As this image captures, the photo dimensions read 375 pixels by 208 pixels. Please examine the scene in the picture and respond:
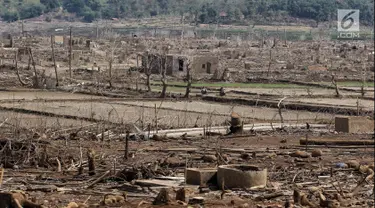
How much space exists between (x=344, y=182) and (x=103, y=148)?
200 inches

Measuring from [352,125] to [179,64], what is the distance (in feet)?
76.2

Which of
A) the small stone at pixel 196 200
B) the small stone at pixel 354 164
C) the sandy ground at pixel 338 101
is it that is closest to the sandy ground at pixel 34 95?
the sandy ground at pixel 338 101

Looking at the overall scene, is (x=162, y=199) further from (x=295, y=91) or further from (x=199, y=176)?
(x=295, y=91)

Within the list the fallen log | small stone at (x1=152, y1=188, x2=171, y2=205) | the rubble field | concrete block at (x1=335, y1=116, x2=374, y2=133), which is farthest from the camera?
concrete block at (x1=335, y1=116, x2=374, y2=133)

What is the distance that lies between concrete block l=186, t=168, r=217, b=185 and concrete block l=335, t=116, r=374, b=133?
795 centimetres

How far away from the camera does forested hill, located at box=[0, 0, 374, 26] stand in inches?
4267

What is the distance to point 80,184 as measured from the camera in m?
11.5

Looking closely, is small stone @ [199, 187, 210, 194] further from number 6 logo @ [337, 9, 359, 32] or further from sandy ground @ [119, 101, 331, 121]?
number 6 logo @ [337, 9, 359, 32]

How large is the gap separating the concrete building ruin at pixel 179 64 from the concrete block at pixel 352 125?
20.5 meters

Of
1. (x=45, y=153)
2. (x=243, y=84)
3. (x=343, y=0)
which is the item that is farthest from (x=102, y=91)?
(x=343, y=0)

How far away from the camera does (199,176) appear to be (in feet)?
36.9

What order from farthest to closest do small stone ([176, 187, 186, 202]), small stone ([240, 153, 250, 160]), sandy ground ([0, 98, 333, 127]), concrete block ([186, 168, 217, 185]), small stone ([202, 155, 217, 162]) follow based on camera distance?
sandy ground ([0, 98, 333, 127])
small stone ([240, 153, 250, 160])
small stone ([202, 155, 217, 162])
concrete block ([186, 168, 217, 185])
small stone ([176, 187, 186, 202])

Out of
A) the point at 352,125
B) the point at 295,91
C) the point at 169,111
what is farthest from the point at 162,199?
the point at 295,91

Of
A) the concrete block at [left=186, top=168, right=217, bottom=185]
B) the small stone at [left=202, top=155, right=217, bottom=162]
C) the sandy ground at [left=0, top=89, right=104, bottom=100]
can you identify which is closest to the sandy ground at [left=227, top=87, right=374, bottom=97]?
the sandy ground at [left=0, top=89, right=104, bottom=100]
